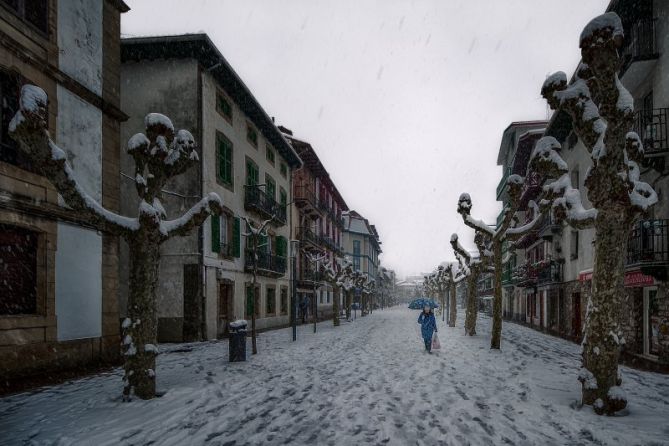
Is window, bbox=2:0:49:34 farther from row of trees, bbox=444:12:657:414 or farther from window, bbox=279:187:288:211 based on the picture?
window, bbox=279:187:288:211

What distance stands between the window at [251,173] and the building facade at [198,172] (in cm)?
89

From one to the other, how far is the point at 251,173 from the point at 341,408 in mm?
17036

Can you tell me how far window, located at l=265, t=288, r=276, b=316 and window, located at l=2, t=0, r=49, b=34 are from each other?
16547 millimetres

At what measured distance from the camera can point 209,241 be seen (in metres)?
17.5

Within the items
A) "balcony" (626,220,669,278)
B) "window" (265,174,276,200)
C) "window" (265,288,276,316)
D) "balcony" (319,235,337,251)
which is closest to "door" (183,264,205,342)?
"window" (265,288,276,316)

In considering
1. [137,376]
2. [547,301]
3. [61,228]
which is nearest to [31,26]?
[61,228]

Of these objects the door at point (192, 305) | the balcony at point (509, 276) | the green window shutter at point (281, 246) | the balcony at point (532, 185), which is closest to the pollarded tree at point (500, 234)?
the door at point (192, 305)

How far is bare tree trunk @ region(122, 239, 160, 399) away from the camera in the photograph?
24.2 ft

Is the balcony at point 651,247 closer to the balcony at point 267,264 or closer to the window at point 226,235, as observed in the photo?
the window at point 226,235

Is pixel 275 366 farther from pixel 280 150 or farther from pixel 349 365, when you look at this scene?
pixel 280 150

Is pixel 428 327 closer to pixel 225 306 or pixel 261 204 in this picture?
pixel 225 306

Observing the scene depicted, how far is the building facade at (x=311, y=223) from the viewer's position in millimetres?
30688

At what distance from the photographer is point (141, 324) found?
7457 millimetres

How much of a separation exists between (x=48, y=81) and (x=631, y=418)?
12.5 meters
